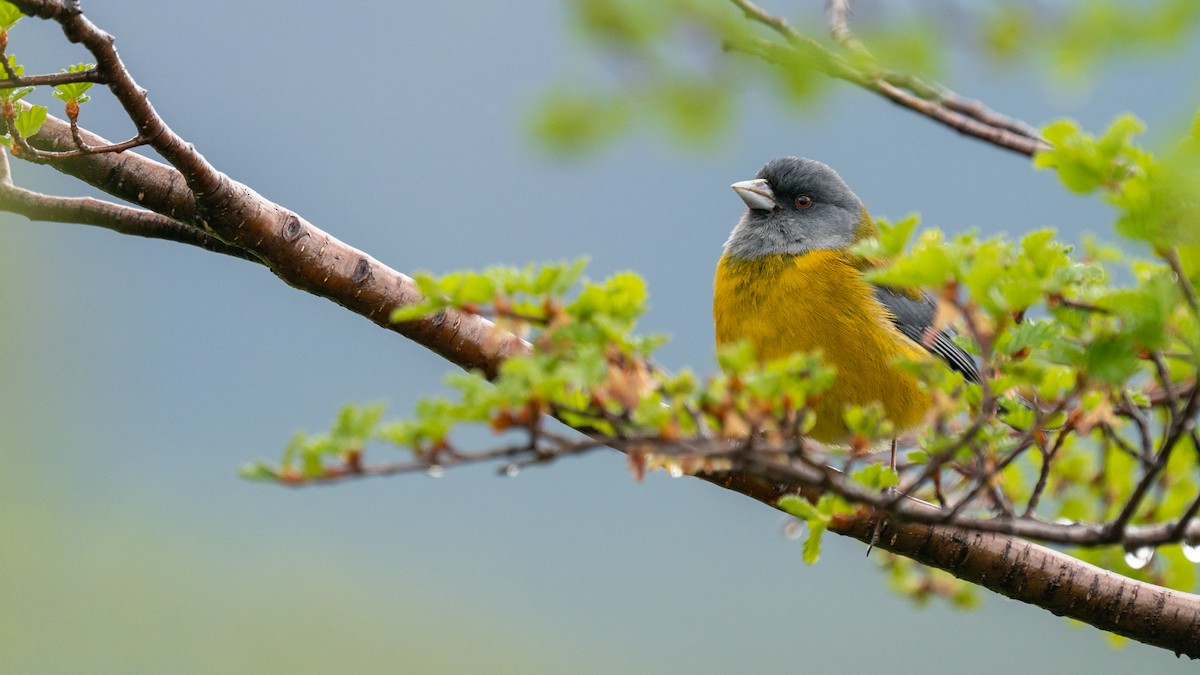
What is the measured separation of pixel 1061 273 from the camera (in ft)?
6.49

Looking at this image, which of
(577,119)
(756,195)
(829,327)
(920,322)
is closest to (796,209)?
(756,195)

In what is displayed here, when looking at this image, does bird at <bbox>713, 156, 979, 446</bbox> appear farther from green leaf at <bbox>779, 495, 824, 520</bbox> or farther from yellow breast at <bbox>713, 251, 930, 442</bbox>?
green leaf at <bbox>779, 495, 824, 520</bbox>

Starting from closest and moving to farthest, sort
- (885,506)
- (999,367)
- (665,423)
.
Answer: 1. (665,423)
2. (885,506)
3. (999,367)

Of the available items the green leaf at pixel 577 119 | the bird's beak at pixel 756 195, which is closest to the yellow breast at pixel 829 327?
the bird's beak at pixel 756 195

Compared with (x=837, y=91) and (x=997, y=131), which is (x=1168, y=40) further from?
(x=837, y=91)

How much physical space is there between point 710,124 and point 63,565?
30.1 m

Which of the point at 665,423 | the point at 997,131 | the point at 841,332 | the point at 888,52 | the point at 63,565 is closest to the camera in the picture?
the point at 665,423

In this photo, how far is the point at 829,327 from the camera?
3953 millimetres

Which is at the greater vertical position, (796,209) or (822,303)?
(796,209)

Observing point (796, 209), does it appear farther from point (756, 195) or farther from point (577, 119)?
point (577, 119)

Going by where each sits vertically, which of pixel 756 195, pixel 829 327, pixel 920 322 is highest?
pixel 756 195

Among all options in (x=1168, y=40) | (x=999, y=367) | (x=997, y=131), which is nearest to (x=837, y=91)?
(x=997, y=131)

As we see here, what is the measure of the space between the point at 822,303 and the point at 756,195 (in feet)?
2.77

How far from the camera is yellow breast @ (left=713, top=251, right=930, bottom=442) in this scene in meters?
3.86
